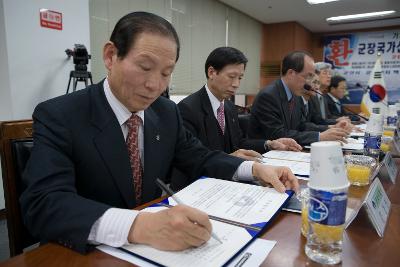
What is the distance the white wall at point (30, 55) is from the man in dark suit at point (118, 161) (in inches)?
80.7

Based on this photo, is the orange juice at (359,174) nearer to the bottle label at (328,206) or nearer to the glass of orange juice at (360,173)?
the glass of orange juice at (360,173)

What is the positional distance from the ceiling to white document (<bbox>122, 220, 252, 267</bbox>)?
5.78 meters

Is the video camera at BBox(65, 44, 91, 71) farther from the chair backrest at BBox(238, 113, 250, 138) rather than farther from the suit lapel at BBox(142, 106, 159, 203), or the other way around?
the suit lapel at BBox(142, 106, 159, 203)

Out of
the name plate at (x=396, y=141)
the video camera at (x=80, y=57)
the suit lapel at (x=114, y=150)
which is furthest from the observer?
the video camera at (x=80, y=57)

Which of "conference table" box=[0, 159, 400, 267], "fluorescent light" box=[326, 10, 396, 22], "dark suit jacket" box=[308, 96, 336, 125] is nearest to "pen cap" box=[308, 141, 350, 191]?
"conference table" box=[0, 159, 400, 267]

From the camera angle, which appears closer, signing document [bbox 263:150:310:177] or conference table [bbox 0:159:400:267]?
conference table [bbox 0:159:400:267]

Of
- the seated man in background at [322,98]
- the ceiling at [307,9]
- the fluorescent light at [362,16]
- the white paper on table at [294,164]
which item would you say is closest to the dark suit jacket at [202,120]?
the white paper on table at [294,164]

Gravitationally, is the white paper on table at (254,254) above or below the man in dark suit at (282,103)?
below

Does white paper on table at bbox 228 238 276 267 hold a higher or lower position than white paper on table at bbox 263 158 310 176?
lower

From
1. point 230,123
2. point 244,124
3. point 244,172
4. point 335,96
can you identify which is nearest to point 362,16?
point 335,96

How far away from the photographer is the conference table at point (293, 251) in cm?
61

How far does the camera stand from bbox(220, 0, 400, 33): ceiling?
5.85 meters

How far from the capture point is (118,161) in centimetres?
97

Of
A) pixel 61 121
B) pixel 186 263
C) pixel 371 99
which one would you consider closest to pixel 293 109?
pixel 61 121
